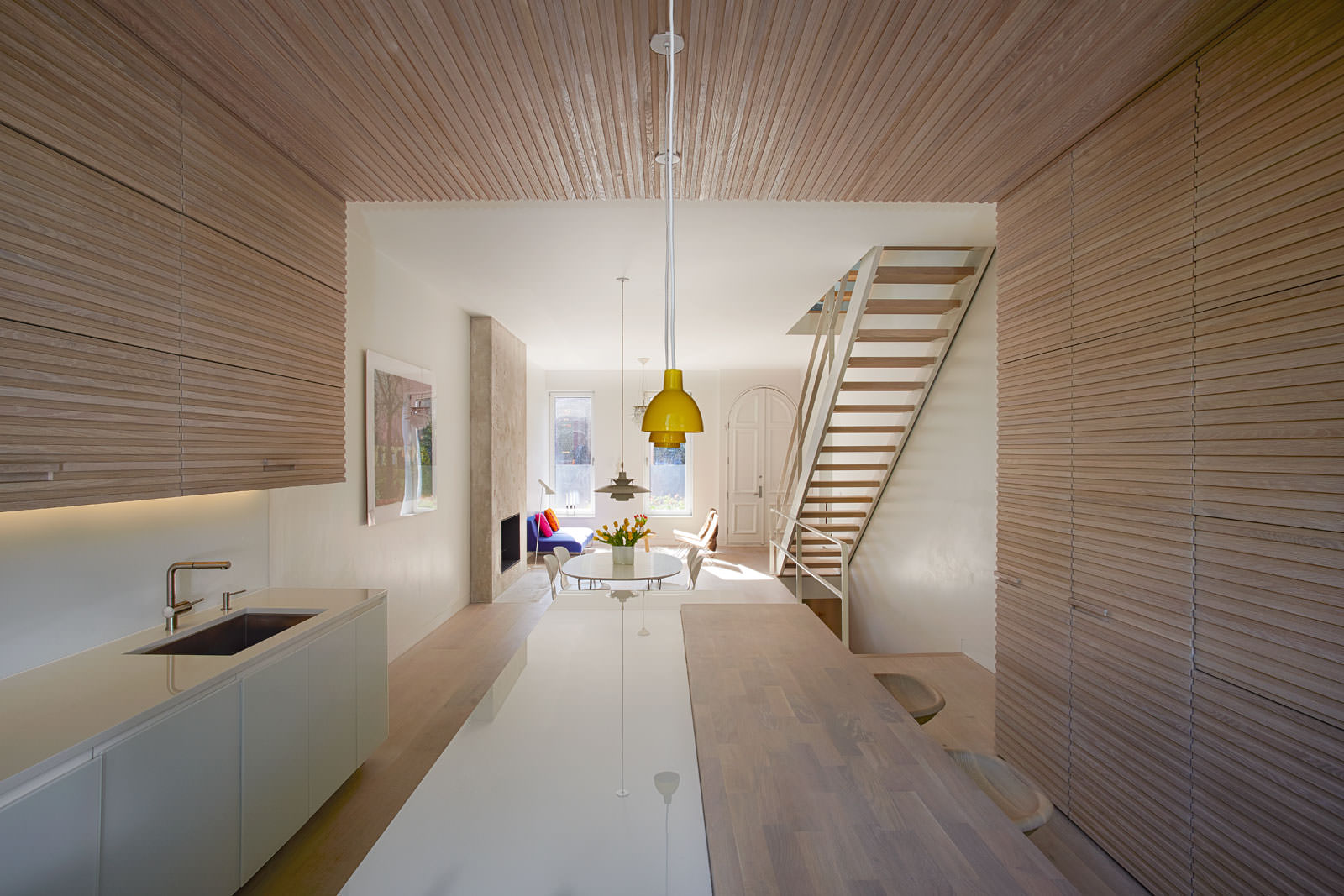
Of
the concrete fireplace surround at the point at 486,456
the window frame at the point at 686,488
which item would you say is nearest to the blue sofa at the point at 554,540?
the window frame at the point at 686,488

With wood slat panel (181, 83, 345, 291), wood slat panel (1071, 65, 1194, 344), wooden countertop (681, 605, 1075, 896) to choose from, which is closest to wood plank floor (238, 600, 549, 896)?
wooden countertop (681, 605, 1075, 896)

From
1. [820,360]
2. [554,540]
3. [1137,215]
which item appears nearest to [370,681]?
[1137,215]

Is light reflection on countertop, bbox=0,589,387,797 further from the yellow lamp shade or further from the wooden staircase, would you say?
the wooden staircase

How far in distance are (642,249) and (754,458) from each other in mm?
6033

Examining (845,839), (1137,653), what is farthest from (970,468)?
(845,839)

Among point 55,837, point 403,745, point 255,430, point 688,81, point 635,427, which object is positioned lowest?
point 403,745

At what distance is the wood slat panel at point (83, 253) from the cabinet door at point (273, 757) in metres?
1.14

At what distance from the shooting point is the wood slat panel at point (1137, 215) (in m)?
1.80

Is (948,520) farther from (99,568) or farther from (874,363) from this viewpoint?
(99,568)

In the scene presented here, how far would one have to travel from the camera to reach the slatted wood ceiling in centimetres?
164

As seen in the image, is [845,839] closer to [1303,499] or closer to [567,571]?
[1303,499]

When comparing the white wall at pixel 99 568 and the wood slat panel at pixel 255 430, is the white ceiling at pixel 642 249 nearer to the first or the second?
the wood slat panel at pixel 255 430

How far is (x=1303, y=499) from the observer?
1490 mm

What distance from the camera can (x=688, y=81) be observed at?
Result: 194 centimetres
